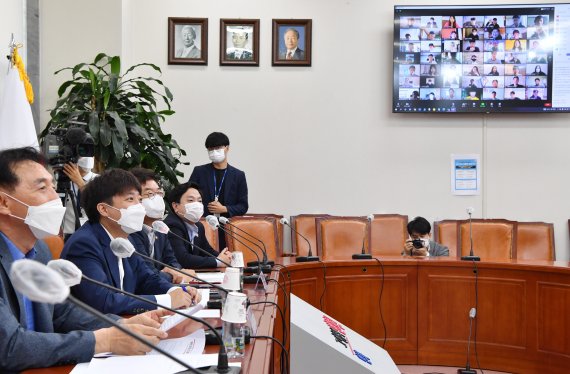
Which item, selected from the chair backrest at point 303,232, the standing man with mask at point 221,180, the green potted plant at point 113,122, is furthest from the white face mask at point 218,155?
the chair backrest at point 303,232

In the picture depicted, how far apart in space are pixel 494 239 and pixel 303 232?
5.37 feet

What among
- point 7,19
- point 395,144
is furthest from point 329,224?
point 7,19

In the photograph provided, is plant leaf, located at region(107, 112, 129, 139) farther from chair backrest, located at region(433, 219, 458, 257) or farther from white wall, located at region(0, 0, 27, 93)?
chair backrest, located at region(433, 219, 458, 257)

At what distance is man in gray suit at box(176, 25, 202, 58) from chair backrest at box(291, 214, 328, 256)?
70.6 inches

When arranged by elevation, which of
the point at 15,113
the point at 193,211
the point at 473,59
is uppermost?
the point at 473,59

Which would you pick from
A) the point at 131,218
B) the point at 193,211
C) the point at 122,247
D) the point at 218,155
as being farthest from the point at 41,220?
the point at 218,155

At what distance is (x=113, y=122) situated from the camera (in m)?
4.59

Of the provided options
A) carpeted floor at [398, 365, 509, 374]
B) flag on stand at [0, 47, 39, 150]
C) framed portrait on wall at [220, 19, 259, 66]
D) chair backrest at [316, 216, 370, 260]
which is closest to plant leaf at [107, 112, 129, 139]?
flag on stand at [0, 47, 39, 150]

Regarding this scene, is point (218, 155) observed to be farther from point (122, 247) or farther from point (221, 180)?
point (122, 247)

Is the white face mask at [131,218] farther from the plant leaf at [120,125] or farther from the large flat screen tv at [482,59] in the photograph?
the large flat screen tv at [482,59]

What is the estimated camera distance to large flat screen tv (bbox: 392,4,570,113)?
5574 mm

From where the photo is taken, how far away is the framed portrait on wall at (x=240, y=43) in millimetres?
5828

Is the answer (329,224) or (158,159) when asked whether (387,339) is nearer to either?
(329,224)

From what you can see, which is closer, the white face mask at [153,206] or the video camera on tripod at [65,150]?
the white face mask at [153,206]
